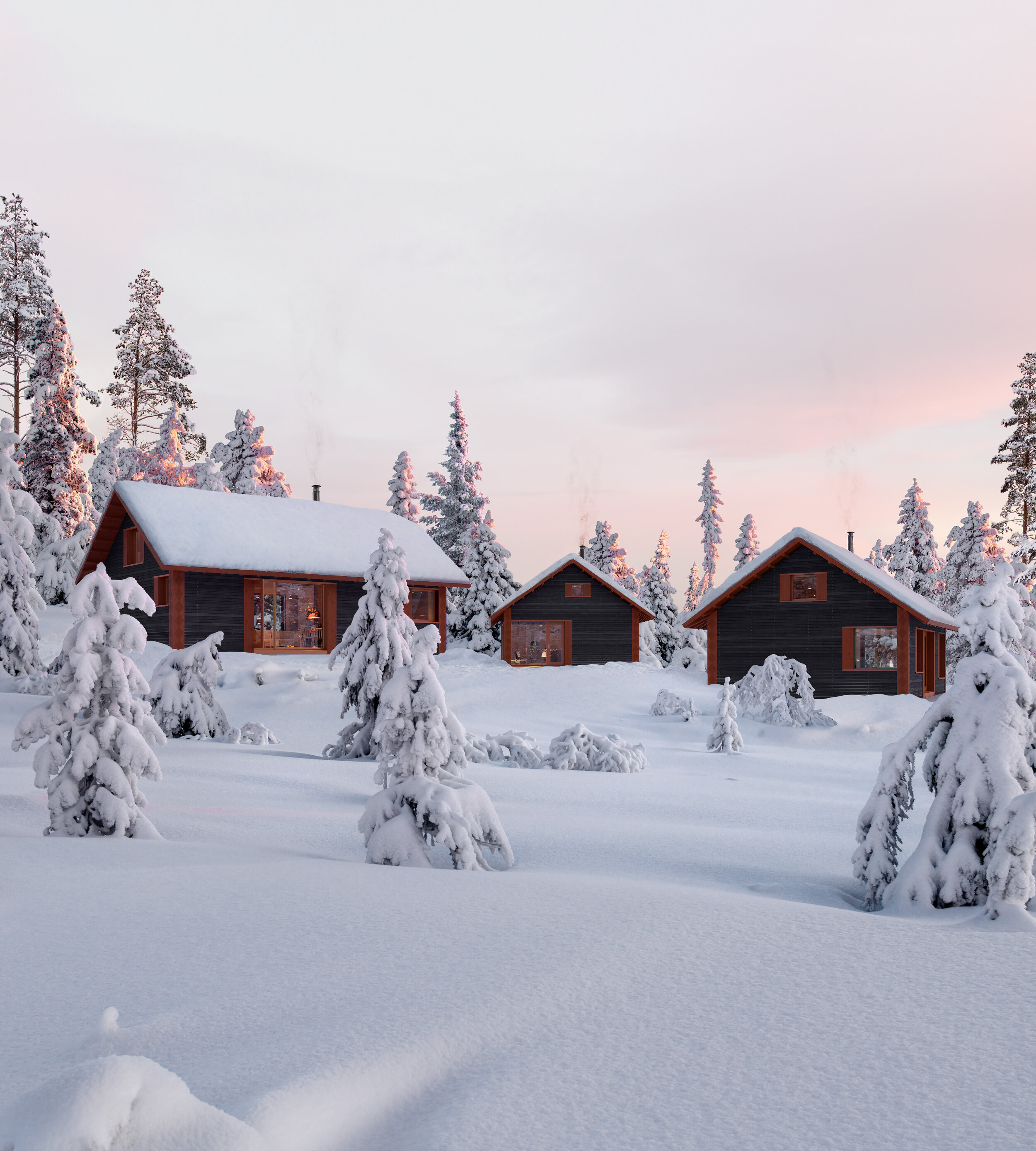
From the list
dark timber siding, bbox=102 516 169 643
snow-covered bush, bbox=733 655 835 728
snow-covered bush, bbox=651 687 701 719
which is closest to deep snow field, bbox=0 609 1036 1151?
snow-covered bush, bbox=733 655 835 728

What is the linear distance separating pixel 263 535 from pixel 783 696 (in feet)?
60.2

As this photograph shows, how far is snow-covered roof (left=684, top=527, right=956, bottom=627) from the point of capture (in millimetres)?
28438

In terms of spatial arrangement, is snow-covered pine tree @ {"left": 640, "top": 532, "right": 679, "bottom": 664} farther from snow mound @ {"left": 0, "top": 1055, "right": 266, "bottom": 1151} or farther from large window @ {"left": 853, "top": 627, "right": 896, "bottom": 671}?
snow mound @ {"left": 0, "top": 1055, "right": 266, "bottom": 1151}

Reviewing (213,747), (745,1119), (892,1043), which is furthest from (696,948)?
(213,747)

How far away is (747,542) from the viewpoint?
69188mm

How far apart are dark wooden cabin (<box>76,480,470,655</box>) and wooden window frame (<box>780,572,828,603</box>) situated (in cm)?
1183

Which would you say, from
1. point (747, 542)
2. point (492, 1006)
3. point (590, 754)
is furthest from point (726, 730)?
point (747, 542)

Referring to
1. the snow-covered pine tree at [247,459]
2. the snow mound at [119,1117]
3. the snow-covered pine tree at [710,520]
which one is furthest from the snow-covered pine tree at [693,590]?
the snow mound at [119,1117]

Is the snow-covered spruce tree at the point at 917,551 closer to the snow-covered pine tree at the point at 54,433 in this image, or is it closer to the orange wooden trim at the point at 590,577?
the orange wooden trim at the point at 590,577

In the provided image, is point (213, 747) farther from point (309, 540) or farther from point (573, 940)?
point (309, 540)

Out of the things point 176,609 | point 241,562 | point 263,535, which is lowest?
point 176,609

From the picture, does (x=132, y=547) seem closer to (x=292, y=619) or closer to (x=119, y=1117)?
(x=292, y=619)

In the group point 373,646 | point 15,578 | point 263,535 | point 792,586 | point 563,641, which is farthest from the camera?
point 563,641

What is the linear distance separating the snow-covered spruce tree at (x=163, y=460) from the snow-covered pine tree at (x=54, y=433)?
25.2 ft
